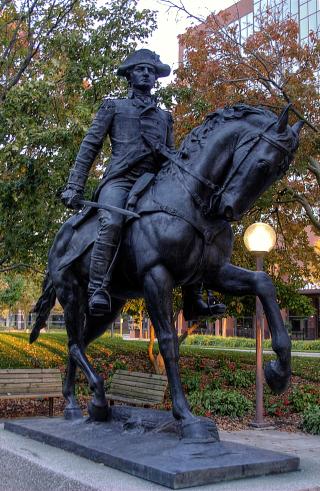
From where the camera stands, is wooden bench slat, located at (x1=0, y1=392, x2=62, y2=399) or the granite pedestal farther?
wooden bench slat, located at (x1=0, y1=392, x2=62, y2=399)

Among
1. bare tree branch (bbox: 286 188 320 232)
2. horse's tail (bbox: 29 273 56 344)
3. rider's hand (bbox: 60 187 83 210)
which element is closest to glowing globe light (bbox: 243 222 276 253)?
bare tree branch (bbox: 286 188 320 232)

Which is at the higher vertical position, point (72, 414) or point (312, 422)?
point (72, 414)

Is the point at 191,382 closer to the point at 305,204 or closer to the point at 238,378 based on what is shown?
the point at 238,378

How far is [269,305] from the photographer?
13.2 feet

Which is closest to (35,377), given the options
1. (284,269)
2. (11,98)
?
(11,98)

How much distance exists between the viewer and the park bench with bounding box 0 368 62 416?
11.1m

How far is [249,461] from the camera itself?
361cm

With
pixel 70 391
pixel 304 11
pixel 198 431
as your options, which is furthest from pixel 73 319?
pixel 304 11

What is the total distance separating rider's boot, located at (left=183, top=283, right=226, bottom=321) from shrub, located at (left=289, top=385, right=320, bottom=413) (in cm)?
840

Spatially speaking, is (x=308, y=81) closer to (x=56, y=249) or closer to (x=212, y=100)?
(x=212, y=100)

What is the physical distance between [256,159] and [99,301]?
5.17 feet

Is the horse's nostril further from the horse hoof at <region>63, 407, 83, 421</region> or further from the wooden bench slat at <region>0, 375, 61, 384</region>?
the wooden bench slat at <region>0, 375, 61, 384</region>

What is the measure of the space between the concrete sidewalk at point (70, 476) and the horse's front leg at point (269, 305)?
0.63 metres

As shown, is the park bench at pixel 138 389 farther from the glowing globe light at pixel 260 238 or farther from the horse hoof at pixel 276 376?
the horse hoof at pixel 276 376
